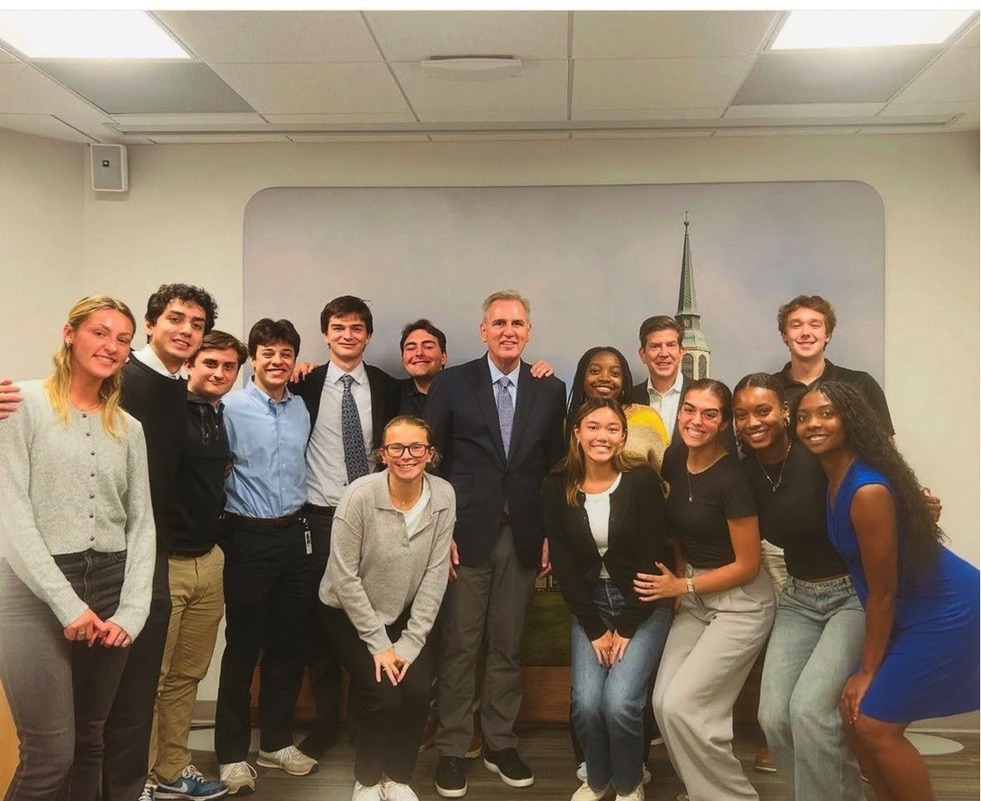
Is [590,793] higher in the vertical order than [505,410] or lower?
lower

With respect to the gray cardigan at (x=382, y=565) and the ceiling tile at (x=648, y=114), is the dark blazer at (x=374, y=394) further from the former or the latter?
the ceiling tile at (x=648, y=114)

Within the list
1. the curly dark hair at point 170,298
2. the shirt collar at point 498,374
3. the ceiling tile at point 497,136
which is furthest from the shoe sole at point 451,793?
the ceiling tile at point 497,136

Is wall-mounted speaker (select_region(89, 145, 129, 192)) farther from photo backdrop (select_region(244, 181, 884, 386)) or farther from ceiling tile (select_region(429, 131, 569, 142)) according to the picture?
ceiling tile (select_region(429, 131, 569, 142))

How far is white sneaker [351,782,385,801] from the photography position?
2803mm

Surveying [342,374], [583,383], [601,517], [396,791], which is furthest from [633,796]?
[342,374]

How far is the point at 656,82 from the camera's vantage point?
292 centimetres

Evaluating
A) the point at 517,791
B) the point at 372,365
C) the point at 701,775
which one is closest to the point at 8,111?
the point at 372,365

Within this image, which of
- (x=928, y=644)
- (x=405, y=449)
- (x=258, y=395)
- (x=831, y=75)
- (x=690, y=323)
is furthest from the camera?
(x=690, y=323)

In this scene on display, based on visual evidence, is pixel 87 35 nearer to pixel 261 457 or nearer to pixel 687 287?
pixel 261 457

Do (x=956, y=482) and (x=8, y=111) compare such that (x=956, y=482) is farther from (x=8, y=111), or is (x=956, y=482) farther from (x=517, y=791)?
(x=8, y=111)

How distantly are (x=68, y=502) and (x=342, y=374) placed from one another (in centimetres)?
115

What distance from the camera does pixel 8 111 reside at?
304 centimetres

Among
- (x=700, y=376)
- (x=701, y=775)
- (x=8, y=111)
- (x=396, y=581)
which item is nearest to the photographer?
(x=701, y=775)

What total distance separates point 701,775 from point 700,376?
1.39 m
